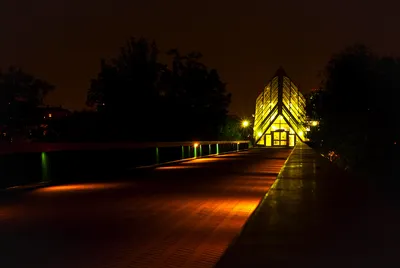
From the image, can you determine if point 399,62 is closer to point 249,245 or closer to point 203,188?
point 203,188

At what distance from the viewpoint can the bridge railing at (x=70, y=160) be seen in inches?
860

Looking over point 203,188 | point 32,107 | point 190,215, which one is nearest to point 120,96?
point 32,107

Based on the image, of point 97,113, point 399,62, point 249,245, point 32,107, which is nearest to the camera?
point 249,245

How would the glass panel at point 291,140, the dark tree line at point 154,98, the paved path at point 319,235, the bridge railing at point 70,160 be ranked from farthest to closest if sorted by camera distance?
the glass panel at point 291,140
the dark tree line at point 154,98
the bridge railing at point 70,160
the paved path at point 319,235

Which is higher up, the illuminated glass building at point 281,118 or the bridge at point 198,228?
the illuminated glass building at point 281,118

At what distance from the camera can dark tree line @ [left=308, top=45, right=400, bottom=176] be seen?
35969 millimetres

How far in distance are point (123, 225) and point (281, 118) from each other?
4529 inches

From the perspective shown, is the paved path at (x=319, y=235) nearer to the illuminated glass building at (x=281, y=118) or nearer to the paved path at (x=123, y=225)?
the paved path at (x=123, y=225)

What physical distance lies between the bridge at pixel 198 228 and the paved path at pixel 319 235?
12 millimetres

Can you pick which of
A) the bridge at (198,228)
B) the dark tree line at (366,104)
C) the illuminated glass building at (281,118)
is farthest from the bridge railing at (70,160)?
the illuminated glass building at (281,118)

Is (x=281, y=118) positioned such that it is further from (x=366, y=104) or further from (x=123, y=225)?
(x=123, y=225)

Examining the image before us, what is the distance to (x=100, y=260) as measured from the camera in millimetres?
9031

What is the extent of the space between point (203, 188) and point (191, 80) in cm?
6318

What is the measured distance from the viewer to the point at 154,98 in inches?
2717
